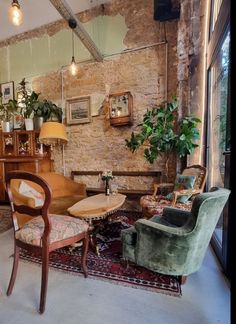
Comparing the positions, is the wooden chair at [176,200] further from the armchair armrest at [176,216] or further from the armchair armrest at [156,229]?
the armchair armrest at [156,229]

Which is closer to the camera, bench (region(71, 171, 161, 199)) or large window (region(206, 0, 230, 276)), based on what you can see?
large window (region(206, 0, 230, 276))

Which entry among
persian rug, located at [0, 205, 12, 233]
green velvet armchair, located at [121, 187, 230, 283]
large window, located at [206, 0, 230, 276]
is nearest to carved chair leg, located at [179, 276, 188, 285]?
green velvet armchair, located at [121, 187, 230, 283]

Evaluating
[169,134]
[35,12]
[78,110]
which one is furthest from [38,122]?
[169,134]

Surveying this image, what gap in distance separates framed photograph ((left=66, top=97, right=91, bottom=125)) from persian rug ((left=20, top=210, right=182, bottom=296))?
2.76 m

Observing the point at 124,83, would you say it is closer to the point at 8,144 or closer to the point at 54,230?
the point at 8,144

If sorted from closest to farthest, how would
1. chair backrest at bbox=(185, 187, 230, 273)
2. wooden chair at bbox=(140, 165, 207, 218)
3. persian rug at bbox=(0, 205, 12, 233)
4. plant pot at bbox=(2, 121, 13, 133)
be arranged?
chair backrest at bbox=(185, 187, 230, 273)
wooden chair at bbox=(140, 165, 207, 218)
persian rug at bbox=(0, 205, 12, 233)
plant pot at bbox=(2, 121, 13, 133)

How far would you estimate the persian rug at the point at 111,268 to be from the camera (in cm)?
181

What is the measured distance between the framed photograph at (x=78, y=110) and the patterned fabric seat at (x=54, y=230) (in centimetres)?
315

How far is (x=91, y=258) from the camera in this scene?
2.27 meters

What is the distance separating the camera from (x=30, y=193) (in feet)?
9.10

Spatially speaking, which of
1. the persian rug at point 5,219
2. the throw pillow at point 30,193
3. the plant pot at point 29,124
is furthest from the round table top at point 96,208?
the plant pot at point 29,124

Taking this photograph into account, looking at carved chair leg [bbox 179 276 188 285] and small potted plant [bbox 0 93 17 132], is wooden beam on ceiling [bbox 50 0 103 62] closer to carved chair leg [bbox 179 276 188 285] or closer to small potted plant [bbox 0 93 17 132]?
small potted plant [bbox 0 93 17 132]

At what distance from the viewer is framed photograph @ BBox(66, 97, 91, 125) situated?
462 centimetres

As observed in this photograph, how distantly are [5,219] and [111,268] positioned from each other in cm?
261
